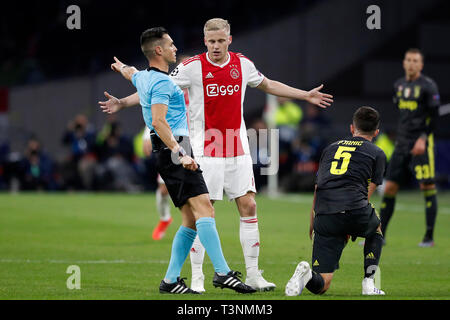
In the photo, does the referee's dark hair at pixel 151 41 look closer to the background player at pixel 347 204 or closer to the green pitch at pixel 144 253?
the background player at pixel 347 204

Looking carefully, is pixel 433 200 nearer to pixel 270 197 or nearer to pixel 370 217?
pixel 370 217

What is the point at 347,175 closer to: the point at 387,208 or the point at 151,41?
the point at 151,41

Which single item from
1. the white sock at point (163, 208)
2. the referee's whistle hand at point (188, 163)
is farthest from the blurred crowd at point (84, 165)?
the referee's whistle hand at point (188, 163)

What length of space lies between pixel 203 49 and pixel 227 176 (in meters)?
19.4

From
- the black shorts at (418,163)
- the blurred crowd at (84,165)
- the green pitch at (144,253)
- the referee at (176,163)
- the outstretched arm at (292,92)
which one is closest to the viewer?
the referee at (176,163)

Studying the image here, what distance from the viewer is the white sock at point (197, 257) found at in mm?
7684

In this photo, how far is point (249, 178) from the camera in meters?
7.93

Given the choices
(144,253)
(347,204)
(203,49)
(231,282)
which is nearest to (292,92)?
(347,204)

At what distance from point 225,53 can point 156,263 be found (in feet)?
9.26

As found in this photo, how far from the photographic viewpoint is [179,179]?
718cm

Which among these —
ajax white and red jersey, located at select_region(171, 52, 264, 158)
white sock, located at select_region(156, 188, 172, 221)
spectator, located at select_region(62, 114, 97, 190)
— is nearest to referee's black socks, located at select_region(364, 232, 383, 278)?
ajax white and red jersey, located at select_region(171, 52, 264, 158)

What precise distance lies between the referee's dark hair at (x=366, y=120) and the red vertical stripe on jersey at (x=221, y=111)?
1090mm

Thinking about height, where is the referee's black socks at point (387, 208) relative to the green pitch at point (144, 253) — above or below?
above

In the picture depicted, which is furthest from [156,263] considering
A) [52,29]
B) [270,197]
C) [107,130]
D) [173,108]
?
[52,29]
